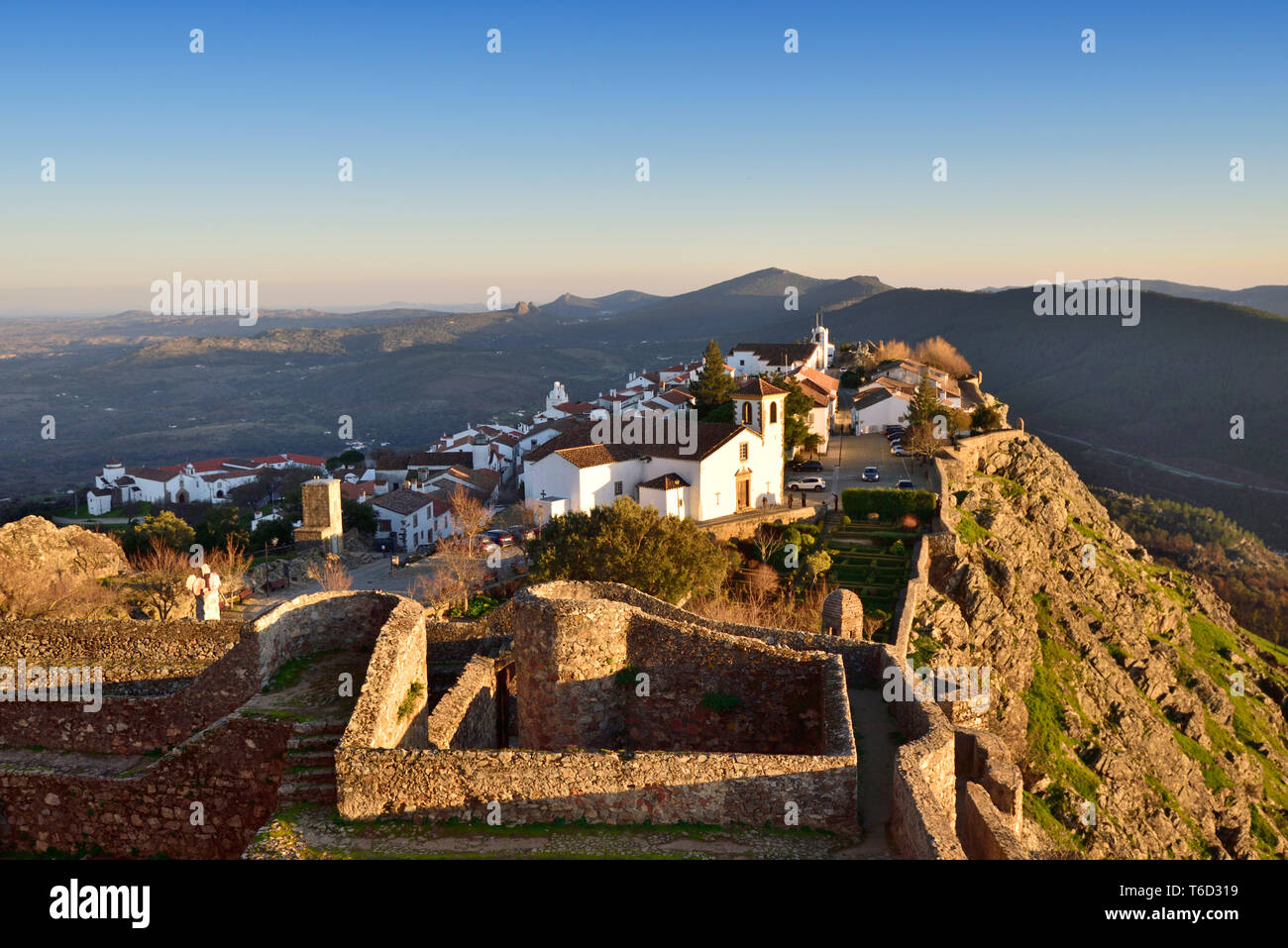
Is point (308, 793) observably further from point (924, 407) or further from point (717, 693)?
point (924, 407)

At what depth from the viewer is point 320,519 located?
3788 centimetres

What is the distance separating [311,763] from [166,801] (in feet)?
6.96

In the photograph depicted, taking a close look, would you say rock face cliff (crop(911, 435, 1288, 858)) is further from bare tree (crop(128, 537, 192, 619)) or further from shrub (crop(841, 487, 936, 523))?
bare tree (crop(128, 537, 192, 619))

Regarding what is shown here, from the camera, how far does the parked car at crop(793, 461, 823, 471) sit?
44.5 metres

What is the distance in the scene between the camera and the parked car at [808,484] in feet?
130

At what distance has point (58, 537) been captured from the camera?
87.7 feet

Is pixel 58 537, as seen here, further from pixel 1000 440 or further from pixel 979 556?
pixel 1000 440

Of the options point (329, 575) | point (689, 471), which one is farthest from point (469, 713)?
point (689, 471)

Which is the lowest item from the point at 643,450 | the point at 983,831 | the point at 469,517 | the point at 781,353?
the point at 469,517

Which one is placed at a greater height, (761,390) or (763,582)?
(761,390)

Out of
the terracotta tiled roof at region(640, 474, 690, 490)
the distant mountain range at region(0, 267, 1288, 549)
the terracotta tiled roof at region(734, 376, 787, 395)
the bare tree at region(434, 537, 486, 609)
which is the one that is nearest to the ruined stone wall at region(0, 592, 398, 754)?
the bare tree at region(434, 537, 486, 609)
